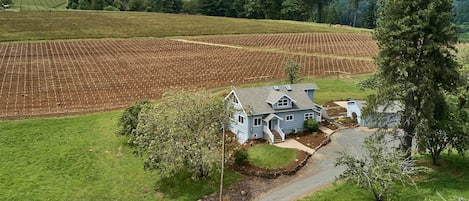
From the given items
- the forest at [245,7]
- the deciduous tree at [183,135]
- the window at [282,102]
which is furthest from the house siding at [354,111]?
the forest at [245,7]

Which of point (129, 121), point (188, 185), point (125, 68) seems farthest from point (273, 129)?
point (125, 68)

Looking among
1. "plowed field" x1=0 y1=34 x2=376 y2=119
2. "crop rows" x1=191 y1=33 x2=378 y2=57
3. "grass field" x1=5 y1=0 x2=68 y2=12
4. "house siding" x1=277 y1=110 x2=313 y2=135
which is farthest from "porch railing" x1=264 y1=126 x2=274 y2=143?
"grass field" x1=5 y1=0 x2=68 y2=12

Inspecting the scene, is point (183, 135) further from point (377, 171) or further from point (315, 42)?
point (315, 42)

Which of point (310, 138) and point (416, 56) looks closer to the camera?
point (416, 56)

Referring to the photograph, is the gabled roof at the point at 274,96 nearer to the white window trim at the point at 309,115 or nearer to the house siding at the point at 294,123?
the house siding at the point at 294,123

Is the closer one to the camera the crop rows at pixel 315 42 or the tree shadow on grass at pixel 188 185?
the tree shadow on grass at pixel 188 185

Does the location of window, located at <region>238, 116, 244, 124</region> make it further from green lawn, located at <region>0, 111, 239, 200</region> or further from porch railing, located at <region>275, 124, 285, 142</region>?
green lawn, located at <region>0, 111, 239, 200</region>

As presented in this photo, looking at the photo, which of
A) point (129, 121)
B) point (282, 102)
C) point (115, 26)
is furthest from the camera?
point (115, 26)
